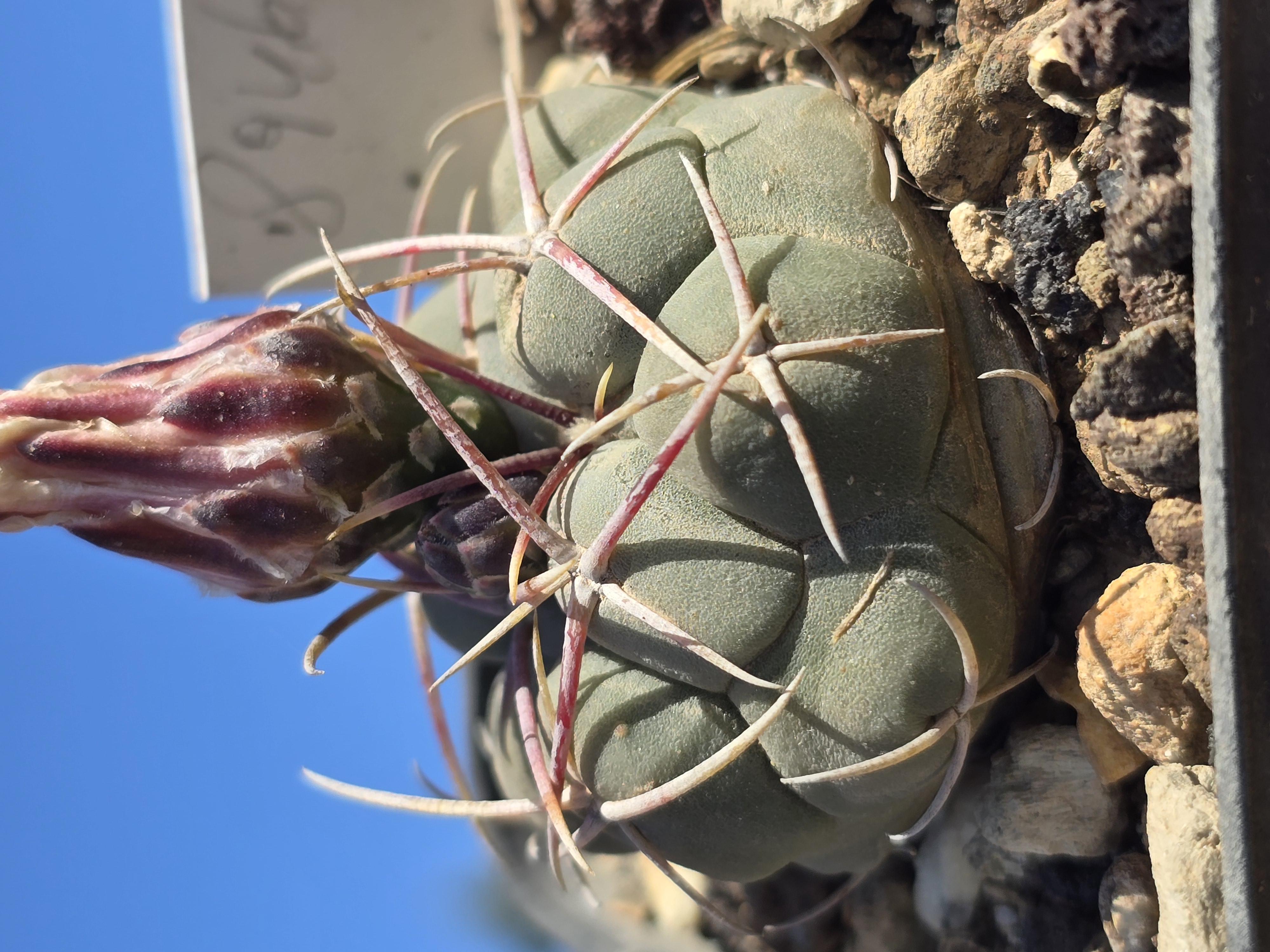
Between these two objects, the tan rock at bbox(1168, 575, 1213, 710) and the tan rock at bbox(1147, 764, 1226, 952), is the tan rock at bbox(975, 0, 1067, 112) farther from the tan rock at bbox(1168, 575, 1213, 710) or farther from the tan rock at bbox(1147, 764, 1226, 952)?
the tan rock at bbox(1147, 764, 1226, 952)

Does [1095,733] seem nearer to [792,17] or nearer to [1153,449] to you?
[1153,449]

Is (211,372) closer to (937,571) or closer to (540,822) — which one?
(937,571)

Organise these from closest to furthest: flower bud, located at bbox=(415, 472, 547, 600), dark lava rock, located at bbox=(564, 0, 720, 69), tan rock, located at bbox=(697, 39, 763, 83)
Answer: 1. flower bud, located at bbox=(415, 472, 547, 600)
2. tan rock, located at bbox=(697, 39, 763, 83)
3. dark lava rock, located at bbox=(564, 0, 720, 69)

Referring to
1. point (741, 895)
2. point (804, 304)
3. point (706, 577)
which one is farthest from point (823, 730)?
point (741, 895)

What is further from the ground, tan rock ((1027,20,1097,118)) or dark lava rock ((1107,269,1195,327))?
tan rock ((1027,20,1097,118))

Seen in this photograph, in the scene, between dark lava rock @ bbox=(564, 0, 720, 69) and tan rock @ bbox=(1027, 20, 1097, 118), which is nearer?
tan rock @ bbox=(1027, 20, 1097, 118)

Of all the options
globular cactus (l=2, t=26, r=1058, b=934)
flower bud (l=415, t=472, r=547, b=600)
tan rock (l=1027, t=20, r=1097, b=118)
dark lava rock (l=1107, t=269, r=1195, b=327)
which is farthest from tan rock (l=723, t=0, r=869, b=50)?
flower bud (l=415, t=472, r=547, b=600)
